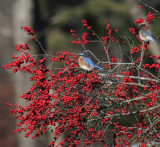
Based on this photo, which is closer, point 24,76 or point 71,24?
point 24,76

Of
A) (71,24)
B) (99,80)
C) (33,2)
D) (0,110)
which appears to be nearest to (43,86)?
(99,80)

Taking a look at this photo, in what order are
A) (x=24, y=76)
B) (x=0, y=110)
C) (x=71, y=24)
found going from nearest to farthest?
1. (x=24, y=76)
2. (x=71, y=24)
3. (x=0, y=110)

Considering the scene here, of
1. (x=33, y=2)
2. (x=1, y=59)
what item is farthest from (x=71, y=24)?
(x=1, y=59)

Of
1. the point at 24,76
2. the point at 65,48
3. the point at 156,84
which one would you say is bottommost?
the point at 65,48

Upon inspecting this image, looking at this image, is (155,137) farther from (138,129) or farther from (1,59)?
(1,59)

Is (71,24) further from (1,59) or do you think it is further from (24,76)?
(1,59)

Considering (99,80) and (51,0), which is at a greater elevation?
(99,80)

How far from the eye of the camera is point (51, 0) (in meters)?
19.2

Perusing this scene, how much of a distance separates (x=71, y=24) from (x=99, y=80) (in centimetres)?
1309

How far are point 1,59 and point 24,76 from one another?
60.1ft

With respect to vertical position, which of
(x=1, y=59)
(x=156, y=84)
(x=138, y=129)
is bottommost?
(x=1, y=59)

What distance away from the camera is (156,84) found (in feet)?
18.4

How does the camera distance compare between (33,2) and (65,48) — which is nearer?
(33,2)

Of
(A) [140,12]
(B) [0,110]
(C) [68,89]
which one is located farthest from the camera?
(B) [0,110]
